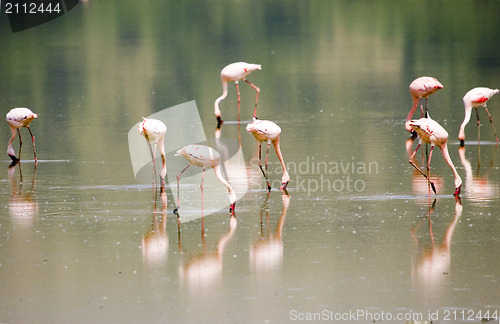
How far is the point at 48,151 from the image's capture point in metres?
14.3

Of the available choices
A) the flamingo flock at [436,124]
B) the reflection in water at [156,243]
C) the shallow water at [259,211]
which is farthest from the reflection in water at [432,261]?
the reflection in water at [156,243]

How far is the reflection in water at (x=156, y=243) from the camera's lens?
8.12 meters

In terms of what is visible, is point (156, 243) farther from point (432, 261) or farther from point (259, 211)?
point (432, 261)

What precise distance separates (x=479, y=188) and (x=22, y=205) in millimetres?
5182

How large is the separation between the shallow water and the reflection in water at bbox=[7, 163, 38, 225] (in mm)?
36

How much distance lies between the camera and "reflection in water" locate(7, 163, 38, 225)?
9.80 meters

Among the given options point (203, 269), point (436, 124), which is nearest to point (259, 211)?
point (203, 269)

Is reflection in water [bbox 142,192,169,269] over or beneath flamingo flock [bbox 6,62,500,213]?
beneath

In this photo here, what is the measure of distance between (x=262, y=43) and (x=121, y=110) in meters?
12.3

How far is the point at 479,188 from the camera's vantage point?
1086cm

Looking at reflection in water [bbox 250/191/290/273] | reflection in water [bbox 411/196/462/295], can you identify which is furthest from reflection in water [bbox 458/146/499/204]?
reflection in water [bbox 250/191/290/273]

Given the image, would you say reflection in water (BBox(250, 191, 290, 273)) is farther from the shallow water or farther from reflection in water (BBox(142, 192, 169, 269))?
reflection in water (BBox(142, 192, 169, 269))

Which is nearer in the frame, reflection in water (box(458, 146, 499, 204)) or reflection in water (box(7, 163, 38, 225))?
reflection in water (box(7, 163, 38, 225))

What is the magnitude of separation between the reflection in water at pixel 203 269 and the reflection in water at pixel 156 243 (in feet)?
0.84
